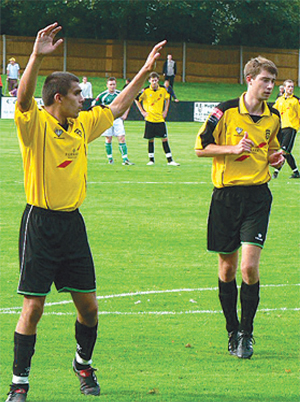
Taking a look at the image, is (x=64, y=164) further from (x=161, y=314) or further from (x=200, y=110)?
(x=200, y=110)

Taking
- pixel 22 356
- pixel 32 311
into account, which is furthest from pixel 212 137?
pixel 22 356

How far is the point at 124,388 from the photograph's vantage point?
627 cm

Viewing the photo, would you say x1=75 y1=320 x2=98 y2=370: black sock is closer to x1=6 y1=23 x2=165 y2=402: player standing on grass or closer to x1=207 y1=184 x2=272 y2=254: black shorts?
x1=6 y1=23 x2=165 y2=402: player standing on grass

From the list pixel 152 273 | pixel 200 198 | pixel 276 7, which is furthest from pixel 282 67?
pixel 152 273

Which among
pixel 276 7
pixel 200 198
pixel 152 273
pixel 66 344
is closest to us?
pixel 66 344

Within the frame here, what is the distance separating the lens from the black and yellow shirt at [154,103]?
22.7 m

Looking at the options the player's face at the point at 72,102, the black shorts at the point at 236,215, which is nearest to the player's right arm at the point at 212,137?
the black shorts at the point at 236,215

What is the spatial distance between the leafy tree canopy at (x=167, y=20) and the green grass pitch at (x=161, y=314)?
3843 cm

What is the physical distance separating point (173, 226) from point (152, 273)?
3.46 m

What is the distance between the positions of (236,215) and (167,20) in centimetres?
4982

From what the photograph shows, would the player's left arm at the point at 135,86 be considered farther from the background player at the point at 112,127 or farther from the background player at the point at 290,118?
the background player at the point at 112,127

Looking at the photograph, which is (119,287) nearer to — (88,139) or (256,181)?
(256,181)

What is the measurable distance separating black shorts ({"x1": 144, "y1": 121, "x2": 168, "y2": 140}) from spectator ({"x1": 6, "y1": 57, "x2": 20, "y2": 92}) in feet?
72.9

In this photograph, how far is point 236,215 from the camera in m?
7.50
